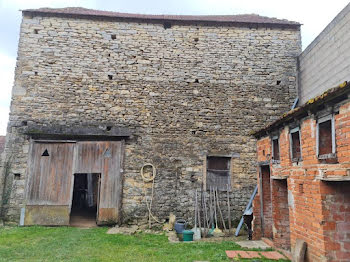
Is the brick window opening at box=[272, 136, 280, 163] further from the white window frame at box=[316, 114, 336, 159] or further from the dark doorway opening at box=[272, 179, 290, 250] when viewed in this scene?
the white window frame at box=[316, 114, 336, 159]

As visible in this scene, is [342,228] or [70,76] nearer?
[342,228]

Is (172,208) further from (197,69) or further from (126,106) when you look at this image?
(197,69)

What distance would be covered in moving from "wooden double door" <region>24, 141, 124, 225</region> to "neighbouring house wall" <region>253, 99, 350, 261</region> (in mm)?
5546

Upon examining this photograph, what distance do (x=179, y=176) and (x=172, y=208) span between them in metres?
1.10

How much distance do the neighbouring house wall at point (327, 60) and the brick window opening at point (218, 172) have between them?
370 cm

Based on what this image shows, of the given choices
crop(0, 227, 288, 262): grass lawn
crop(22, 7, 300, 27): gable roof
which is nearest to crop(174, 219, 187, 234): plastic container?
crop(0, 227, 288, 262): grass lawn

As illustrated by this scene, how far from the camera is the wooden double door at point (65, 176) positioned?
8047 millimetres

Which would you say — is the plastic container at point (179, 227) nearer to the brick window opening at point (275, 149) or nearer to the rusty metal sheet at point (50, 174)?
the brick window opening at point (275, 149)

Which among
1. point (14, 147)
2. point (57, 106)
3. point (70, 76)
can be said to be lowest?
point (14, 147)

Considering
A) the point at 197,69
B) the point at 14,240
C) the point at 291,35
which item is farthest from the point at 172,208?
the point at 291,35

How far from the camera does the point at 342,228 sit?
3951 mm

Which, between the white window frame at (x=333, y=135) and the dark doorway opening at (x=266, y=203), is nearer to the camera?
the white window frame at (x=333, y=135)

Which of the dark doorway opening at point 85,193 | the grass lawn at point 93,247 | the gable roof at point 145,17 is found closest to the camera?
the grass lawn at point 93,247

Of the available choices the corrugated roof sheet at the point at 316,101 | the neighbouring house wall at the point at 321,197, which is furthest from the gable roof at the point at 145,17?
the neighbouring house wall at the point at 321,197
